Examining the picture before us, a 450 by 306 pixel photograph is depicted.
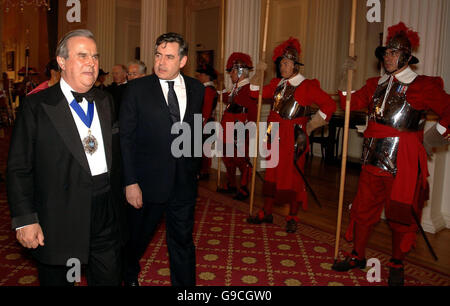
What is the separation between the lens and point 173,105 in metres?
2.54

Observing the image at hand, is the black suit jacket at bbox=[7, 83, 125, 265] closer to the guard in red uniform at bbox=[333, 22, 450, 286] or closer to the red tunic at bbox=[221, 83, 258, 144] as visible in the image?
the guard in red uniform at bbox=[333, 22, 450, 286]

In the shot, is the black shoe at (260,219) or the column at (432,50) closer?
the column at (432,50)

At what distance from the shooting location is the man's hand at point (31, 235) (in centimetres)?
181

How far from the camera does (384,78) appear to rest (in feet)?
11.1

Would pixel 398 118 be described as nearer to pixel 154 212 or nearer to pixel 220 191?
pixel 154 212

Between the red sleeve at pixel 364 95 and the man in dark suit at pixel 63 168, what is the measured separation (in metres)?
2.37

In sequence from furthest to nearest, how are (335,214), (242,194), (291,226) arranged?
(242,194)
(335,214)
(291,226)

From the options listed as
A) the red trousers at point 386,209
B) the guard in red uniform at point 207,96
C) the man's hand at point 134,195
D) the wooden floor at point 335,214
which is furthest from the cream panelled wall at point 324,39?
the man's hand at point 134,195

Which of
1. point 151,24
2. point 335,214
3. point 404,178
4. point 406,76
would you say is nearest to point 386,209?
point 404,178

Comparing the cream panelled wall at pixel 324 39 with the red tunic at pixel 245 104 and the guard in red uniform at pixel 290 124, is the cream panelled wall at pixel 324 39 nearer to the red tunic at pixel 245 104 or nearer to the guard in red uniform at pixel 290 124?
the red tunic at pixel 245 104

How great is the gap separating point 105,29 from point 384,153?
1069 cm

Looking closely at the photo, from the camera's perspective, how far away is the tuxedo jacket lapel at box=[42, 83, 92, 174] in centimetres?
189

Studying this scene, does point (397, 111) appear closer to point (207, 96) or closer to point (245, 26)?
point (207, 96)

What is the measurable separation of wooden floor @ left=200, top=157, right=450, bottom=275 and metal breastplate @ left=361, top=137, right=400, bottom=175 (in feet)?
3.78
